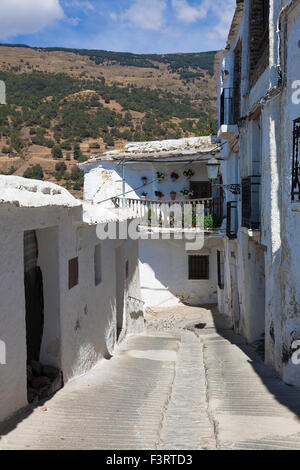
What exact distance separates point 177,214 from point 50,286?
38.2 feet

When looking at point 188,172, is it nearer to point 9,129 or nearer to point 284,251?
point 284,251

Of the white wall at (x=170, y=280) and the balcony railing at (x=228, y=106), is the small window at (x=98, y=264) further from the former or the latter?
the white wall at (x=170, y=280)

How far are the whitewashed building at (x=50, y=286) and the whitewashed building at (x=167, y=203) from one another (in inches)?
309

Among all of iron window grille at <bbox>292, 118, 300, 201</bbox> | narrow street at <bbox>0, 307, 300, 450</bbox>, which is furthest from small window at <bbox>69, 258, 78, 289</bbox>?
iron window grille at <bbox>292, 118, 300, 201</bbox>

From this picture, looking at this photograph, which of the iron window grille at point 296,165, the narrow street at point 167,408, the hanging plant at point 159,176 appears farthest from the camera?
the hanging plant at point 159,176

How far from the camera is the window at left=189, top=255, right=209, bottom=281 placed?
19.7 meters

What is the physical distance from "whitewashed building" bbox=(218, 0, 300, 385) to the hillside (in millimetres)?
13245

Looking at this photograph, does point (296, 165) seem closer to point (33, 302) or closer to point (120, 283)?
point (33, 302)

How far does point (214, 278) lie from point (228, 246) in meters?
4.16

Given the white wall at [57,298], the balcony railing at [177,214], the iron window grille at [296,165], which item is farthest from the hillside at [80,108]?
the iron window grille at [296,165]

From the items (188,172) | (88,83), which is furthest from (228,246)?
(88,83)

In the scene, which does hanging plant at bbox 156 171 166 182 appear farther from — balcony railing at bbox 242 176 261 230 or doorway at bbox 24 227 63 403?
doorway at bbox 24 227 63 403

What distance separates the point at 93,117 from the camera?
1884 inches

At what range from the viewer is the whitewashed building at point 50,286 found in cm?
515
